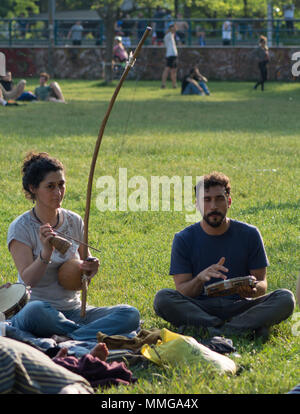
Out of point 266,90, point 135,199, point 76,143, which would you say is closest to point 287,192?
point 135,199

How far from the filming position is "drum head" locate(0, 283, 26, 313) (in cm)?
479

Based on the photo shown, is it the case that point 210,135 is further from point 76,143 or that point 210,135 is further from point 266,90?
point 266,90

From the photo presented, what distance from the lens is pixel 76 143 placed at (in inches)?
547

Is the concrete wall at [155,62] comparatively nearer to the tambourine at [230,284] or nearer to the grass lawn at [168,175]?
the grass lawn at [168,175]

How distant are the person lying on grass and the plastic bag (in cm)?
71

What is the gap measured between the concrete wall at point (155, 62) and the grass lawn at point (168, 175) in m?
6.83

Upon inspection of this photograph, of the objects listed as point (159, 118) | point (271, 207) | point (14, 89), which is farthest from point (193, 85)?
point (271, 207)

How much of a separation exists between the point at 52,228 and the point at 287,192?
5.47 m

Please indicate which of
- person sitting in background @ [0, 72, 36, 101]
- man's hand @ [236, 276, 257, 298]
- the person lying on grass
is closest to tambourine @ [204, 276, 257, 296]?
man's hand @ [236, 276, 257, 298]

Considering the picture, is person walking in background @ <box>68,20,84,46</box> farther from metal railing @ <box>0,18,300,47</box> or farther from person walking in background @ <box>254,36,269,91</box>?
person walking in background @ <box>254,36,269,91</box>

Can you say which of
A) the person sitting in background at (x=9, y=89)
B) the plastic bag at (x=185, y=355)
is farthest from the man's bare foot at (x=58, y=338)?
the person sitting in background at (x=9, y=89)

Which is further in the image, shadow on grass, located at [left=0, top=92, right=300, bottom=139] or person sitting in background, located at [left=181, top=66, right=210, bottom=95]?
person sitting in background, located at [left=181, top=66, right=210, bottom=95]

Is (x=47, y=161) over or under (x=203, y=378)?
over

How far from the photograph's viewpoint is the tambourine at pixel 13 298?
4.77 m
